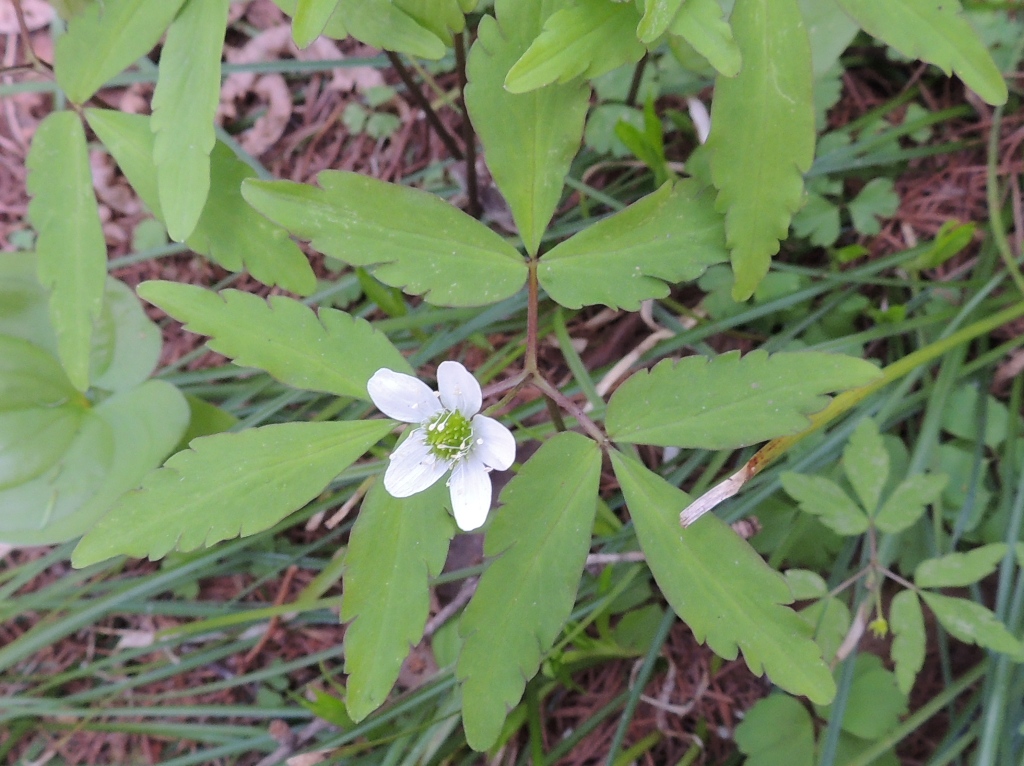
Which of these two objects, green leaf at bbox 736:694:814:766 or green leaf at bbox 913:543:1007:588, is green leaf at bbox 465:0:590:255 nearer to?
green leaf at bbox 913:543:1007:588

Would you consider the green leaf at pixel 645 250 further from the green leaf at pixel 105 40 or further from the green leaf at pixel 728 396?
the green leaf at pixel 105 40

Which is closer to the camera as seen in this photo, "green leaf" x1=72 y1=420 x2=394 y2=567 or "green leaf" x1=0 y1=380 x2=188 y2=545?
"green leaf" x1=72 y1=420 x2=394 y2=567

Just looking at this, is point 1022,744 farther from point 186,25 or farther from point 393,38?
point 186,25

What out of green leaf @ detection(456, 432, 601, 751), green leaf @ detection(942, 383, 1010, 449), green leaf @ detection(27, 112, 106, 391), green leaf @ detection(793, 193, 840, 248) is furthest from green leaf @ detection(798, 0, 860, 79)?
green leaf @ detection(27, 112, 106, 391)

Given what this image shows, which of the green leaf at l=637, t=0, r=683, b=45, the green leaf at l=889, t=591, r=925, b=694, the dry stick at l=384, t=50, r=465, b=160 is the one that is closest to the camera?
the green leaf at l=637, t=0, r=683, b=45

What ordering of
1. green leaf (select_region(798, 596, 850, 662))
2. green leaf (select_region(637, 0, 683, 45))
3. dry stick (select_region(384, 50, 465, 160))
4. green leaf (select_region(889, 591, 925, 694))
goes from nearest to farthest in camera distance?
green leaf (select_region(637, 0, 683, 45)) → green leaf (select_region(889, 591, 925, 694)) → green leaf (select_region(798, 596, 850, 662)) → dry stick (select_region(384, 50, 465, 160))

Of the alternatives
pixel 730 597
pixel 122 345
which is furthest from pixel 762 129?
pixel 122 345

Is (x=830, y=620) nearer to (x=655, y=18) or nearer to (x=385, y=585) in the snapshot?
(x=385, y=585)
